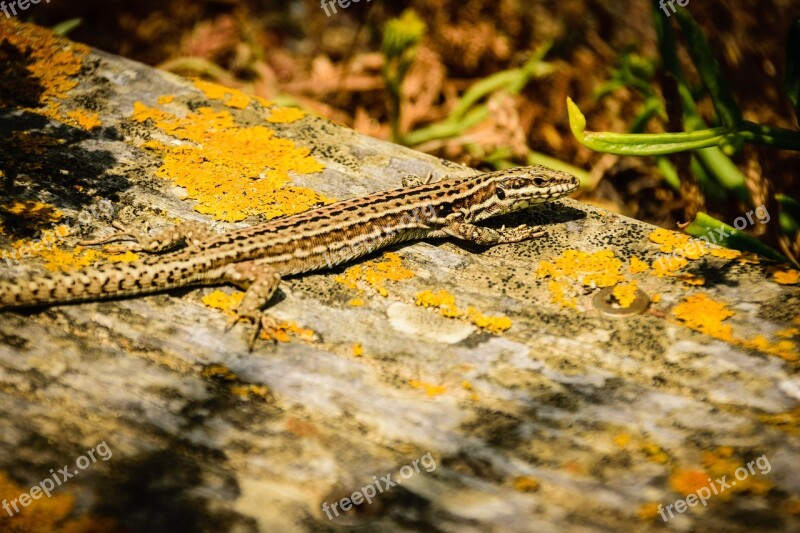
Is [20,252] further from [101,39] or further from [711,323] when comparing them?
[101,39]

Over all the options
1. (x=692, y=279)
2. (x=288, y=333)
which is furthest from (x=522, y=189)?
(x=288, y=333)

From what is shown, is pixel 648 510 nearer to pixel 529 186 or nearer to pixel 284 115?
pixel 529 186

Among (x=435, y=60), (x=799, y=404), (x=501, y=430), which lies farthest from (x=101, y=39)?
(x=799, y=404)

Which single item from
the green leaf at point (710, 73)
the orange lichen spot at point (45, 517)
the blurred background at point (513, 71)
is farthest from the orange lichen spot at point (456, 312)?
the blurred background at point (513, 71)

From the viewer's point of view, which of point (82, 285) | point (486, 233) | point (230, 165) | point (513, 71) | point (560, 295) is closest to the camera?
point (82, 285)

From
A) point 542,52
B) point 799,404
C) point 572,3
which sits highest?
point 572,3

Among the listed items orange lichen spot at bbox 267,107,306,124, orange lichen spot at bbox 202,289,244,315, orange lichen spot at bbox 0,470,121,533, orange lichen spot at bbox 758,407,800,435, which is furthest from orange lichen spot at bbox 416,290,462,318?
orange lichen spot at bbox 267,107,306,124
